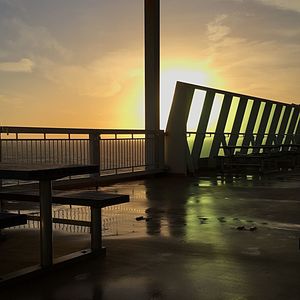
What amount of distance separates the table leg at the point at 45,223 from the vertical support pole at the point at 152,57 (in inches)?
366

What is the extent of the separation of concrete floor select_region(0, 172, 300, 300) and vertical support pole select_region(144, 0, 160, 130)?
5.81 m

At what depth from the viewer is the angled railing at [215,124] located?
1322 cm

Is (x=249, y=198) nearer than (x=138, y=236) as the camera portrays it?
No

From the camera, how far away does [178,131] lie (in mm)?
13211

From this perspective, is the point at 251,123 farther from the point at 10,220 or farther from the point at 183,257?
the point at 10,220

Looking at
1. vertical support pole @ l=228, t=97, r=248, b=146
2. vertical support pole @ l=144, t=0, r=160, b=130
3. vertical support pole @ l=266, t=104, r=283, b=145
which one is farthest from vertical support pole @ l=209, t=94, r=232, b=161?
vertical support pole @ l=266, t=104, r=283, b=145

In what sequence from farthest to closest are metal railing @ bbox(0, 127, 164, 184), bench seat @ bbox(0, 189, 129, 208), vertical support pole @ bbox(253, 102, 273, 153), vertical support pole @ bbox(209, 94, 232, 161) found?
1. vertical support pole @ bbox(253, 102, 273, 153)
2. vertical support pole @ bbox(209, 94, 232, 161)
3. metal railing @ bbox(0, 127, 164, 184)
4. bench seat @ bbox(0, 189, 129, 208)

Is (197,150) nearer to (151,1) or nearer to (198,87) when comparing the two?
(198,87)

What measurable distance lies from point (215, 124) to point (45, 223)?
1232cm

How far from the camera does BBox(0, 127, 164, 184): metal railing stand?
8.47 meters

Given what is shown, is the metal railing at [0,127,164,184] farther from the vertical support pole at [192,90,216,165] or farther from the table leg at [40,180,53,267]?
the table leg at [40,180,53,267]

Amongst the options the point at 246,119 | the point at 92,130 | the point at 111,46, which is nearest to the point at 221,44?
the point at 246,119

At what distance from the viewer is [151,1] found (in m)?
13.0

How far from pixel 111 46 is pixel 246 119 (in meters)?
5.41
